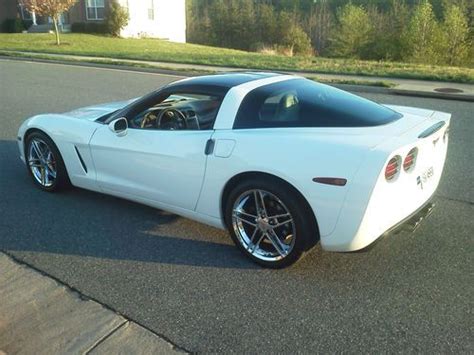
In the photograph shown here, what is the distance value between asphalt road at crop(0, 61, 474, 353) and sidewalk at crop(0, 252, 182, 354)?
104mm

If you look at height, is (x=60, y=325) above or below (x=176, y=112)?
below

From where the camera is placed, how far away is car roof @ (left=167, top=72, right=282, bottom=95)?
3638mm

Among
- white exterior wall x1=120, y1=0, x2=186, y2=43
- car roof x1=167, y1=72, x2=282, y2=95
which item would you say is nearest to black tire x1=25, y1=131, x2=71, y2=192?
car roof x1=167, y1=72, x2=282, y2=95

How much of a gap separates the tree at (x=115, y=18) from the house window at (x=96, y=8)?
1512 mm

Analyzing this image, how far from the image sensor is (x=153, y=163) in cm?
378

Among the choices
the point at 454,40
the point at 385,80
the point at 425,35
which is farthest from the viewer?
the point at 425,35

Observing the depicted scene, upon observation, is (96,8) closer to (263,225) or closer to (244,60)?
(244,60)

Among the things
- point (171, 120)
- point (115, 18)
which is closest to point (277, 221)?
point (171, 120)

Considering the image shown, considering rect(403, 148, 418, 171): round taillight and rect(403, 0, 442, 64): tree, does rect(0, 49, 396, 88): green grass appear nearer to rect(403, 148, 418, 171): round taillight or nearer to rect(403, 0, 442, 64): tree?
rect(403, 148, 418, 171): round taillight

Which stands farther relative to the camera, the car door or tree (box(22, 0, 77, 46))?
tree (box(22, 0, 77, 46))

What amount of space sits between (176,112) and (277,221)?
1.45 metres

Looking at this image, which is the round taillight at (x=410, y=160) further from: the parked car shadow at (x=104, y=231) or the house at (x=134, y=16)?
the house at (x=134, y=16)

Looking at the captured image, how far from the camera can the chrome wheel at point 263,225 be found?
321 cm

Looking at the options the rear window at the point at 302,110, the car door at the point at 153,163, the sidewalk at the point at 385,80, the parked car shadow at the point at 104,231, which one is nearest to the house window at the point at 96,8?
the sidewalk at the point at 385,80
